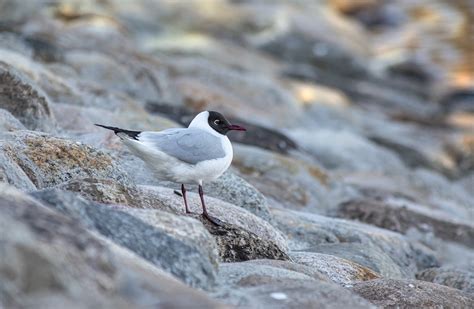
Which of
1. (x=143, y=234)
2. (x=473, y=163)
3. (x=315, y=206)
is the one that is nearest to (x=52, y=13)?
(x=473, y=163)

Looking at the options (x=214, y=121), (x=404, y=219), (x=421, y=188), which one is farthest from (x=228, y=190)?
(x=421, y=188)

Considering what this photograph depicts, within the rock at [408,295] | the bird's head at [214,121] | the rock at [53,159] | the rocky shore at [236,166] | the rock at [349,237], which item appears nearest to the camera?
the rocky shore at [236,166]

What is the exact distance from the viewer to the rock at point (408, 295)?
7.00 m

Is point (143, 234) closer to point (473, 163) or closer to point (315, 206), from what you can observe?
point (315, 206)

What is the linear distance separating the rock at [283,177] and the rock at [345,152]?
280cm

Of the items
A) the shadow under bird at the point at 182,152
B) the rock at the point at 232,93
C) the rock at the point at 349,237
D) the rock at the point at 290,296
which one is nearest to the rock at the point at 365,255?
the rock at the point at 349,237

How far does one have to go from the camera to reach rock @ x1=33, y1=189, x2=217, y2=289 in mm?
5445

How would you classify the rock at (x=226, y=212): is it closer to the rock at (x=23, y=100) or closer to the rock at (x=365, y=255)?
the rock at (x=365, y=255)

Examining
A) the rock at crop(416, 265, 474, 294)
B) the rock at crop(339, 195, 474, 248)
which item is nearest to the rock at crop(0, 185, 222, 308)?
the rock at crop(416, 265, 474, 294)

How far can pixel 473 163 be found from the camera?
2033 cm

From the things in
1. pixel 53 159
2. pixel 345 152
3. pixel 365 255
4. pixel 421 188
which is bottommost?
pixel 421 188

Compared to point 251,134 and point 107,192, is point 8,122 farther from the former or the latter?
point 251,134

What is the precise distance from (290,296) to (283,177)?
694 centimetres

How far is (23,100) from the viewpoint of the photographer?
9.98m
